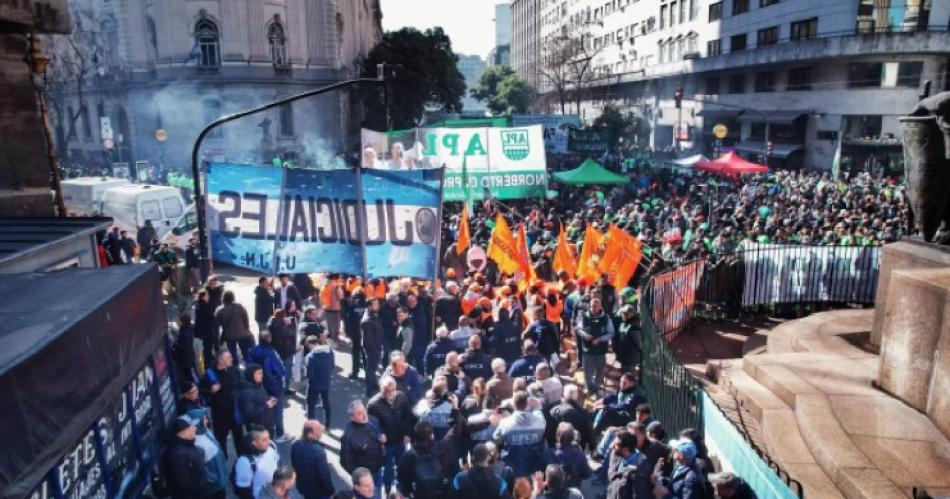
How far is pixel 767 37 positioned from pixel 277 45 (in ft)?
109

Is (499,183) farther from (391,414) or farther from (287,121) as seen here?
(287,121)

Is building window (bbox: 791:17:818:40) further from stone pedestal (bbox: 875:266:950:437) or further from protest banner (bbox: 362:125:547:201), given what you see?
stone pedestal (bbox: 875:266:950:437)

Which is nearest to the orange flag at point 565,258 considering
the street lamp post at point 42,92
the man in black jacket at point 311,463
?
the man in black jacket at point 311,463

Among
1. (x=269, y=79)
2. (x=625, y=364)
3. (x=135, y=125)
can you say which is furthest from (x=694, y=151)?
(x=625, y=364)

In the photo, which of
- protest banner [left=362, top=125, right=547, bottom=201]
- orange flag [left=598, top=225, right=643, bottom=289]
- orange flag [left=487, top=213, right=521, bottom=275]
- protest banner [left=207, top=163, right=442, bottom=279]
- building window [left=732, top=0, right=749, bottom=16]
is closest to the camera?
protest banner [left=207, top=163, right=442, bottom=279]

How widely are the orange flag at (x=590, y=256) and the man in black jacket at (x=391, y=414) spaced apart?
19.1ft

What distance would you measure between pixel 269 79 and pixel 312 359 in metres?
36.8

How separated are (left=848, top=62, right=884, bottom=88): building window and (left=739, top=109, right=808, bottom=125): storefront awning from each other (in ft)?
11.2

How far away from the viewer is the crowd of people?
590 cm

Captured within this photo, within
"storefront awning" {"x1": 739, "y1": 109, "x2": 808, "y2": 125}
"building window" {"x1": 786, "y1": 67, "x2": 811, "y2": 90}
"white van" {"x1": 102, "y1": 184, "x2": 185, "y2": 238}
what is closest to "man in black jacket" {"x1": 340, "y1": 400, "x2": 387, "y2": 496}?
"white van" {"x1": 102, "y1": 184, "x2": 185, "y2": 238}

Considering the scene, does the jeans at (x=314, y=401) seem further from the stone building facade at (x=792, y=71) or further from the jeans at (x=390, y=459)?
the stone building facade at (x=792, y=71)

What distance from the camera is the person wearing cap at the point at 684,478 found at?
5.54m

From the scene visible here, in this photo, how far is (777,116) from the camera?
42.1m

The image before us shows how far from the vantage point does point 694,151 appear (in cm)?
5309
